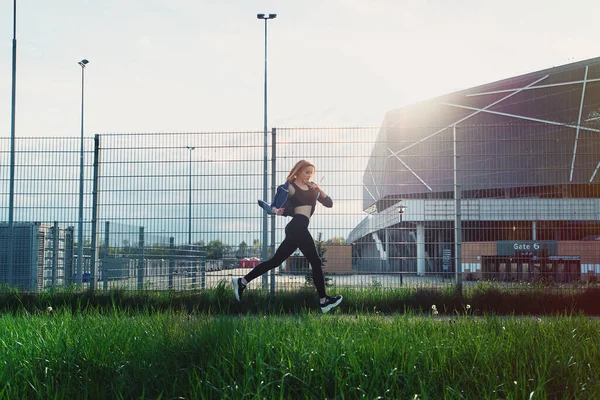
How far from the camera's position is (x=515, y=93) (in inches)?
1897

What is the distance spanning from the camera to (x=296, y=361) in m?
3.94

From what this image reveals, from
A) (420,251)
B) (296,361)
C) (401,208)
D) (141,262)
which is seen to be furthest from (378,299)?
(296,361)

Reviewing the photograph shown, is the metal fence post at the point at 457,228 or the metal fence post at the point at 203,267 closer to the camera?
the metal fence post at the point at 457,228

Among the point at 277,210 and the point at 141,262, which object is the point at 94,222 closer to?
the point at 141,262

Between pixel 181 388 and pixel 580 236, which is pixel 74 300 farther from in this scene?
pixel 580 236

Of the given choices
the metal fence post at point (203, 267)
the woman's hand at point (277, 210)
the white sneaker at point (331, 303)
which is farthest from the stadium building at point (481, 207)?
the metal fence post at point (203, 267)

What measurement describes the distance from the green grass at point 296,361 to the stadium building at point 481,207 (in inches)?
234

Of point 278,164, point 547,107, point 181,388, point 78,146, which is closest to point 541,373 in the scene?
point 181,388

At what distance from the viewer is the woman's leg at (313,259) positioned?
9.18 metres

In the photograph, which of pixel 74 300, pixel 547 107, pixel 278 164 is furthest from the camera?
pixel 547 107

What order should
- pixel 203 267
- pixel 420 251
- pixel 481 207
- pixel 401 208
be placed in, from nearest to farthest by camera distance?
pixel 420 251 < pixel 401 208 < pixel 481 207 < pixel 203 267

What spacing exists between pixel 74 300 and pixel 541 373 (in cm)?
843

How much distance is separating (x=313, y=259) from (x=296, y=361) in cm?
529

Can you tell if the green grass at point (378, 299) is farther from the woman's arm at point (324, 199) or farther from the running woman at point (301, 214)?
the woman's arm at point (324, 199)
